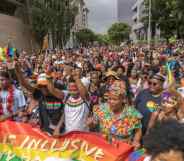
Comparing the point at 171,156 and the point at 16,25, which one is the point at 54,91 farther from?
the point at 16,25

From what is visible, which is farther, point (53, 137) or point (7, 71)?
point (7, 71)

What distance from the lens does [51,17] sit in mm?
53938

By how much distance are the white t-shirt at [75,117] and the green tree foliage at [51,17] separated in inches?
1853

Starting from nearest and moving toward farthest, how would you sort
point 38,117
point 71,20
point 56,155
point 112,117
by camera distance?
point 56,155, point 112,117, point 38,117, point 71,20

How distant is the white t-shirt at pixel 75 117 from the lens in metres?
6.64

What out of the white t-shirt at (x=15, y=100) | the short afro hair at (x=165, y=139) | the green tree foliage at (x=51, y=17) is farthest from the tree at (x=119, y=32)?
the short afro hair at (x=165, y=139)

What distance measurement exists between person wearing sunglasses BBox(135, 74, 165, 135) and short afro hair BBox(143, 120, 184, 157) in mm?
3913

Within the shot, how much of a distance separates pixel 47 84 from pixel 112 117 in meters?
1.74

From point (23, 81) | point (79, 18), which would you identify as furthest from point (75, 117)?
point (79, 18)

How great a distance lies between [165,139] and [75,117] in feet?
14.0

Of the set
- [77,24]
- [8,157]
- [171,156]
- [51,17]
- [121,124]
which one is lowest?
[8,157]

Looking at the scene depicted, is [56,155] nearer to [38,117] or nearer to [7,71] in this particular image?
[38,117]

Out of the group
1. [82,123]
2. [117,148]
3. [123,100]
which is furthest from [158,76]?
[117,148]

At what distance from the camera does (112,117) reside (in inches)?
207
